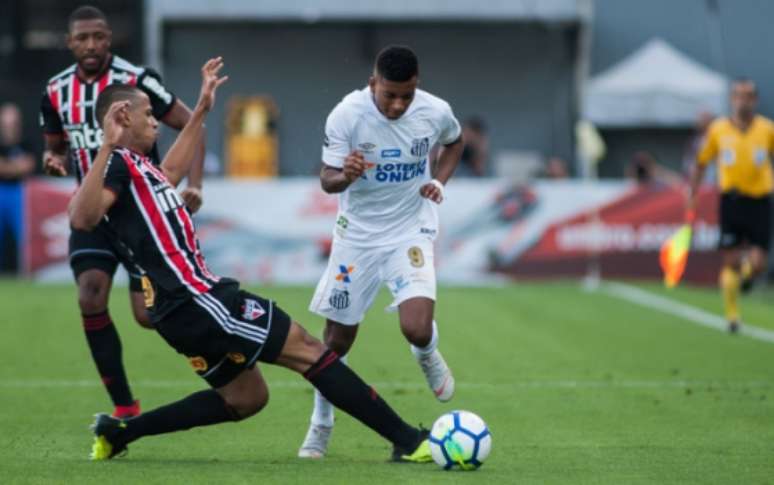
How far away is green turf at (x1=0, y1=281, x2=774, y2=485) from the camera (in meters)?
8.02

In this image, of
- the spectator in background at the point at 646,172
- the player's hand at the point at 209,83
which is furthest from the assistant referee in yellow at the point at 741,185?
the player's hand at the point at 209,83

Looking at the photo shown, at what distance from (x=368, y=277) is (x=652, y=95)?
52.8 ft

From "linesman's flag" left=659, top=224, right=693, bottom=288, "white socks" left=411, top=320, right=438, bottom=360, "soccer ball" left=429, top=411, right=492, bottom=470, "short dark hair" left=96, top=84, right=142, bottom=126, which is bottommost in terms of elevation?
"linesman's flag" left=659, top=224, right=693, bottom=288

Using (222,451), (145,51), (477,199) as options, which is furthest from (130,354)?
(145,51)

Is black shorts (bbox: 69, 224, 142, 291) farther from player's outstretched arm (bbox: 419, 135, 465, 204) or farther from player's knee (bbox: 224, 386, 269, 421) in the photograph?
player's outstretched arm (bbox: 419, 135, 465, 204)

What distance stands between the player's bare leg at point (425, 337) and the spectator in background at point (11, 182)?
13.2m

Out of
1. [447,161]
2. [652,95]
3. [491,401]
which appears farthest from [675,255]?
[447,161]

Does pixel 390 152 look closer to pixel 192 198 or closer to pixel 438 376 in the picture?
pixel 192 198

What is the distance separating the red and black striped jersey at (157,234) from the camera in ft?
25.5

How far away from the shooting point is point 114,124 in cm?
768

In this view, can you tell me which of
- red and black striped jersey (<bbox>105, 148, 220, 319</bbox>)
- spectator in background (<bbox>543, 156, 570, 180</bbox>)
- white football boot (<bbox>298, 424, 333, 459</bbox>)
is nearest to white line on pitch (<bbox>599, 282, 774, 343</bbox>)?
spectator in background (<bbox>543, 156, 570, 180</bbox>)

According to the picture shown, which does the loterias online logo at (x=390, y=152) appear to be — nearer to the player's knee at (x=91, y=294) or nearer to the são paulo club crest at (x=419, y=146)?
the são paulo club crest at (x=419, y=146)

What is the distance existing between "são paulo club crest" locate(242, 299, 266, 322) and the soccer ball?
3.34ft

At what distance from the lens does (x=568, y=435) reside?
9.41 m
